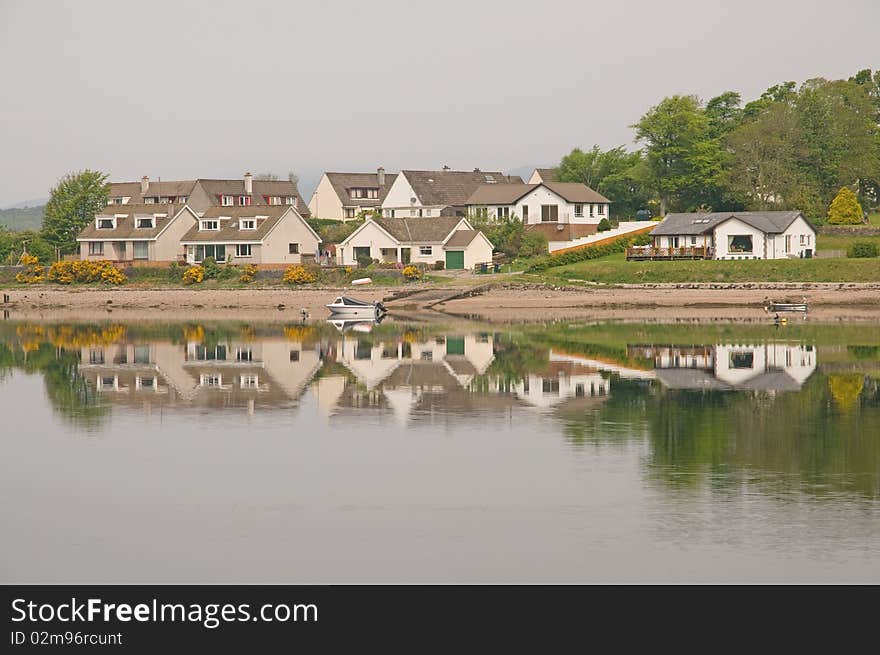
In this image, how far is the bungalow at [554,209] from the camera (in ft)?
315

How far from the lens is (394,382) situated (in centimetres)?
4256

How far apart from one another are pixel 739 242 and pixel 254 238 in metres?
33.5

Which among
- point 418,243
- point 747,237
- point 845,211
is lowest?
point 747,237

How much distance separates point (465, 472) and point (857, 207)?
69.2 m

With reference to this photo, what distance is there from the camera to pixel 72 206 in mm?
109312

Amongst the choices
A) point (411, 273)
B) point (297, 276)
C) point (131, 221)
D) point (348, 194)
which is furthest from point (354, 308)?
point (348, 194)

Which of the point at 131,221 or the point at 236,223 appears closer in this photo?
the point at 236,223

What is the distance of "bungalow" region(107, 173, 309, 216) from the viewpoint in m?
113

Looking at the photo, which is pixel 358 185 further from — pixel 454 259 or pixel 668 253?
pixel 668 253

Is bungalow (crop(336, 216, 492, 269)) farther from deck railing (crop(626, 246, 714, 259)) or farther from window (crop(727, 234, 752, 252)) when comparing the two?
window (crop(727, 234, 752, 252))

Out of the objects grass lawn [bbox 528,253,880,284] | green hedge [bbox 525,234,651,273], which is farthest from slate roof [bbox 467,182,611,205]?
grass lawn [bbox 528,253,880,284]

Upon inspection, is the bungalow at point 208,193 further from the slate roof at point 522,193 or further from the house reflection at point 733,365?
the house reflection at point 733,365

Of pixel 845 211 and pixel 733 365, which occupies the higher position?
pixel 845 211

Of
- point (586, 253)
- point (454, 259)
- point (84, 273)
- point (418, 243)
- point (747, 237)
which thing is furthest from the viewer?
point (84, 273)
